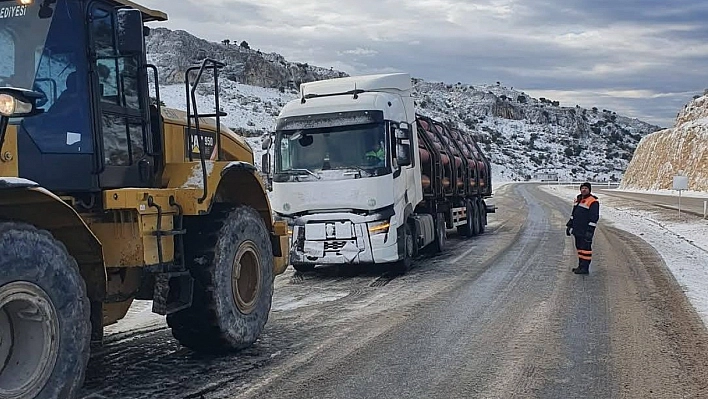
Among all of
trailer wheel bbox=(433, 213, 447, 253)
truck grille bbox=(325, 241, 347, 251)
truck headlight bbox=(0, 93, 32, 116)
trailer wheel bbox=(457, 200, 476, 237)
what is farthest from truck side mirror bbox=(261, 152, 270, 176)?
truck headlight bbox=(0, 93, 32, 116)

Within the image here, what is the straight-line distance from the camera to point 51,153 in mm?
5176

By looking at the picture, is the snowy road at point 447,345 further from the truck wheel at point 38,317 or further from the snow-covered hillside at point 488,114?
the snow-covered hillside at point 488,114

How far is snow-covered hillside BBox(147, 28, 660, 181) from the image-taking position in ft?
243

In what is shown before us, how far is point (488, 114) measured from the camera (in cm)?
12219

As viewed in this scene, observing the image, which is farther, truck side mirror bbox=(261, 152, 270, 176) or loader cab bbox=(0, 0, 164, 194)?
truck side mirror bbox=(261, 152, 270, 176)

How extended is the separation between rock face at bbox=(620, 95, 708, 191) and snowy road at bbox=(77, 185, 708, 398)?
4320cm

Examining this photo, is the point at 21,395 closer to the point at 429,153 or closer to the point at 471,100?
the point at 429,153

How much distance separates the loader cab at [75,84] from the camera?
200 inches

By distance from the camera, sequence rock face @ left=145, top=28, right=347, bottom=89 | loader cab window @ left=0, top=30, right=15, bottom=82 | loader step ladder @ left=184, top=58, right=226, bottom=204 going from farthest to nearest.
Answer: rock face @ left=145, top=28, right=347, bottom=89, loader step ladder @ left=184, top=58, right=226, bottom=204, loader cab window @ left=0, top=30, right=15, bottom=82

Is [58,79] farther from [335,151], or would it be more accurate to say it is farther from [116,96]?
[335,151]

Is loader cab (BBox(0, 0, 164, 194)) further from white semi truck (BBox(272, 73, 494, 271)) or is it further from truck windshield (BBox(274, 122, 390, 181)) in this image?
truck windshield (BBox(274, 122, 390, 181))

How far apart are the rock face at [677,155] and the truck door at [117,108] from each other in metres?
48.9

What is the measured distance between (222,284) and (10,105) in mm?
2782

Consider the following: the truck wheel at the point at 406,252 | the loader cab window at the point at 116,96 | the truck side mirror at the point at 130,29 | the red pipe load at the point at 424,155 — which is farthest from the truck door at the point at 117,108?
the red pipe load at the point at 424,155
